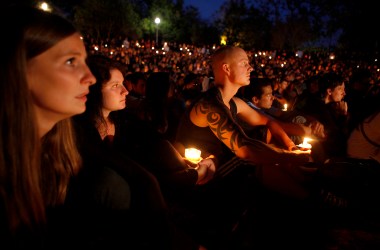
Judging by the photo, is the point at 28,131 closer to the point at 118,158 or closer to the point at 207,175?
the point at 118,158

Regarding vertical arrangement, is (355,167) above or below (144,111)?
below

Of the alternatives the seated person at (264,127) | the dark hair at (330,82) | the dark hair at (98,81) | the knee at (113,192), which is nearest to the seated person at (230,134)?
the seated person at (264,127)

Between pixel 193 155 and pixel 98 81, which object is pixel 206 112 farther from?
pixel 98 81

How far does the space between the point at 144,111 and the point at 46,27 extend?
1.63 meters

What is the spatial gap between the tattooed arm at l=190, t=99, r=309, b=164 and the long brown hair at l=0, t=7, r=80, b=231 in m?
1.92

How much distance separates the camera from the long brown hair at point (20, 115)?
4.71ft

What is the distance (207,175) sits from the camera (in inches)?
117

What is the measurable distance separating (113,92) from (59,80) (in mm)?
1594

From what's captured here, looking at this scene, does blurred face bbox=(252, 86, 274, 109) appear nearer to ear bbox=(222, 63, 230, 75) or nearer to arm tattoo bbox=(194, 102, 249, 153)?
ear bbox=(222, 63, 230, 75)

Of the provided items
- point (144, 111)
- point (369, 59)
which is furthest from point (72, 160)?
point (369, 59)

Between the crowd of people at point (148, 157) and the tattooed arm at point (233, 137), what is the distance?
0.01 m

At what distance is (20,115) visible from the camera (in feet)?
4.88

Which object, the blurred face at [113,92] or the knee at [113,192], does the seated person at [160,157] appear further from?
the knee at [113,192]

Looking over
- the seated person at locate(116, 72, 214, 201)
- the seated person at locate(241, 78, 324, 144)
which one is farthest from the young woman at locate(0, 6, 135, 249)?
the seated person at locate(241, 78, 324, 144)
